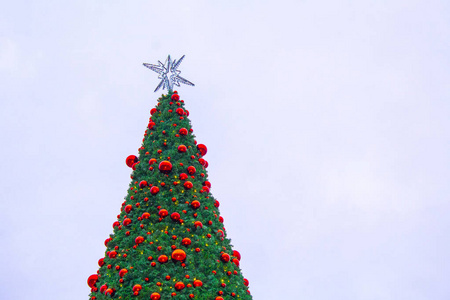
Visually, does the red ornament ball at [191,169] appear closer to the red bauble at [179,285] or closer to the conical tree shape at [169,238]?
the conical tree shape at [169,238]

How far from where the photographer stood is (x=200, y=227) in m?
8.42

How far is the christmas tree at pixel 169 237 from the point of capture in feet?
24.3

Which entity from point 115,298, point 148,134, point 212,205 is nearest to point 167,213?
point 212,205

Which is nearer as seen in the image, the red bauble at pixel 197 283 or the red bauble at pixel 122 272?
the red bauble at pixel 197 283

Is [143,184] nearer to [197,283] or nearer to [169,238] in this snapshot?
[169,238]

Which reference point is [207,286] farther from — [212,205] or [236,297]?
[212,205]

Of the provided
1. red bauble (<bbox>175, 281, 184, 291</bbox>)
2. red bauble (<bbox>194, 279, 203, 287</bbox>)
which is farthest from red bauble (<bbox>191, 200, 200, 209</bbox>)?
red bauble (<bbox>175, 281, 184, 291</bbox>)

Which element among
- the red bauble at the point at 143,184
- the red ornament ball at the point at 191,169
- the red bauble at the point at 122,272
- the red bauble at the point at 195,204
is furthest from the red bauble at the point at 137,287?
the red ornament ball at the point at 191,169

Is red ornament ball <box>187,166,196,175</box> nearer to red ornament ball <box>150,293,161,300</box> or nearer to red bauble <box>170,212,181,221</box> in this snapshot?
red bauble <box>170,212,181,221</box>

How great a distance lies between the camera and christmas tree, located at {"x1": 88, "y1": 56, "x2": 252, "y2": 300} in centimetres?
739

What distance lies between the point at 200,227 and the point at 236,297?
161 cm

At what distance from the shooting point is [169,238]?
803cm

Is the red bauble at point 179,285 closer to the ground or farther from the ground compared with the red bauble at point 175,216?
closer to the ground

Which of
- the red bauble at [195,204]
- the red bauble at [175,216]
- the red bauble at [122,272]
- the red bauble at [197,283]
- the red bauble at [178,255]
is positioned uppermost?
the red bauble at [195,204]
